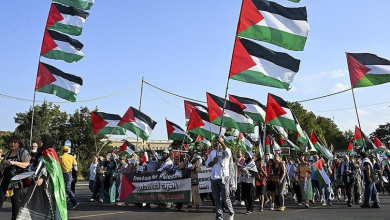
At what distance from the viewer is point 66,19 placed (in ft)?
57.1

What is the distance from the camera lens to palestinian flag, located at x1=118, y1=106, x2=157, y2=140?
19.5 meters

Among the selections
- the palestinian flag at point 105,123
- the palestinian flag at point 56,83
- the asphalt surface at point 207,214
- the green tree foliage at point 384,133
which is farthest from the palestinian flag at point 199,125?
the green tree foliage at point 384,133

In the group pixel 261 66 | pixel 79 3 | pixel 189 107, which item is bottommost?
pixel 261 66

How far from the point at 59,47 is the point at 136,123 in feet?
15.1

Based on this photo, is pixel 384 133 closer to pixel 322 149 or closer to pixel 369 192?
pixel 322 149

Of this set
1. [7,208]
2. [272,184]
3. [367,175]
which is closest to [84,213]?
[7,208]

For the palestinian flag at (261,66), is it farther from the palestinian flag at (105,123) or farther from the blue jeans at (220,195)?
the palestinian flag at (105,123)

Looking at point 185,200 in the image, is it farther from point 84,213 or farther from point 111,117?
point 111,117

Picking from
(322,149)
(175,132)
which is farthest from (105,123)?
(322,149)

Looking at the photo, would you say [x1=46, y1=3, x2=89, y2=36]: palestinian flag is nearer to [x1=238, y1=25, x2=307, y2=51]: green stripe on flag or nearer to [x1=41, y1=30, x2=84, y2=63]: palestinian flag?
[x1=41, y1=30, x2=84, y2=63]: palestinian flag

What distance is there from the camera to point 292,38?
12.5m

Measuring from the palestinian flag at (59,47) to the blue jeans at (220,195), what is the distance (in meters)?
9.33

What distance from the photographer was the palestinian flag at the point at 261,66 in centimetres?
1241

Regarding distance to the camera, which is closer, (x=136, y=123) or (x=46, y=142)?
(x=46, y=142)
